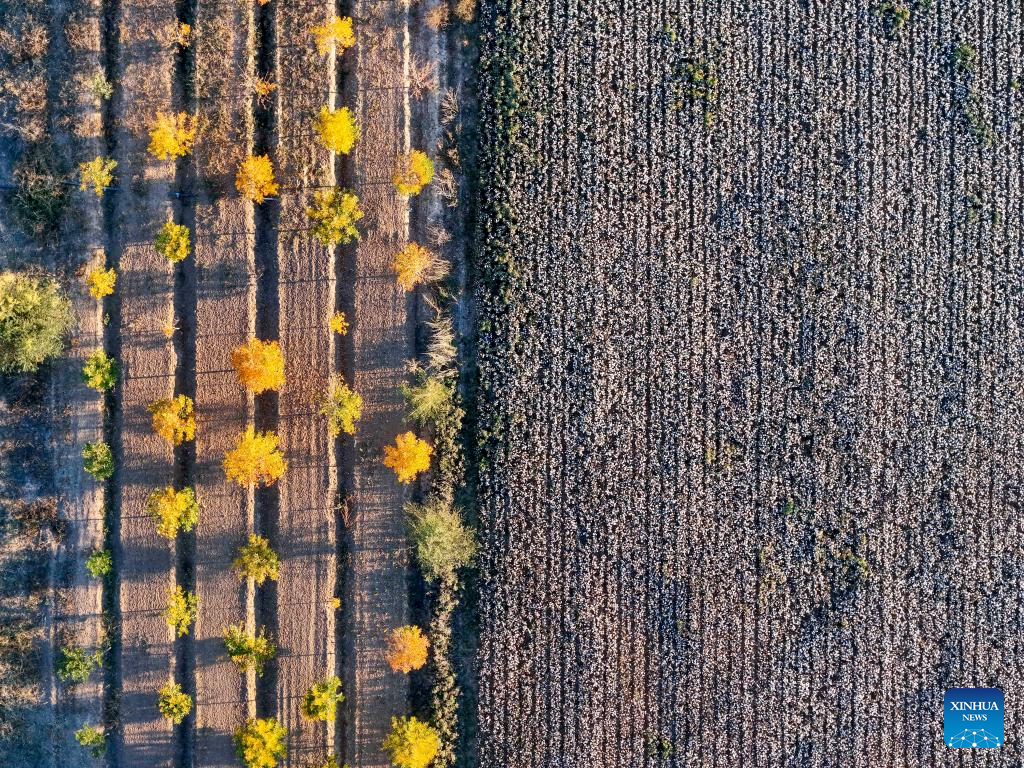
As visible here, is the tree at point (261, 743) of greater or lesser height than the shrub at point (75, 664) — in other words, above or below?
below

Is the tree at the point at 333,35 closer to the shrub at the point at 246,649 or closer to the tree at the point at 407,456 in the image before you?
the tree at the point at 407,456

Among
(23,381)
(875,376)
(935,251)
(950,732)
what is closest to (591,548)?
(875,376)

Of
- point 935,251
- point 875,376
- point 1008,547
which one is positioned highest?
point 935,251

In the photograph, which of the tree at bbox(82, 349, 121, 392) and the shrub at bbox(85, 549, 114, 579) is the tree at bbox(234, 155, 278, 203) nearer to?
the tree at bbox(82, 349, 121, 392)

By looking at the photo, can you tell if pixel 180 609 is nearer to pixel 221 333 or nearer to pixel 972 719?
pixel 221 333

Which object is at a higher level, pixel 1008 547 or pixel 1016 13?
pixel 1016 13

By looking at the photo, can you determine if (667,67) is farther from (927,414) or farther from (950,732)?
(950,732)

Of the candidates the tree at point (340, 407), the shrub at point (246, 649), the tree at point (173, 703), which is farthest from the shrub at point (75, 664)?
the tree at point (340, 407)
